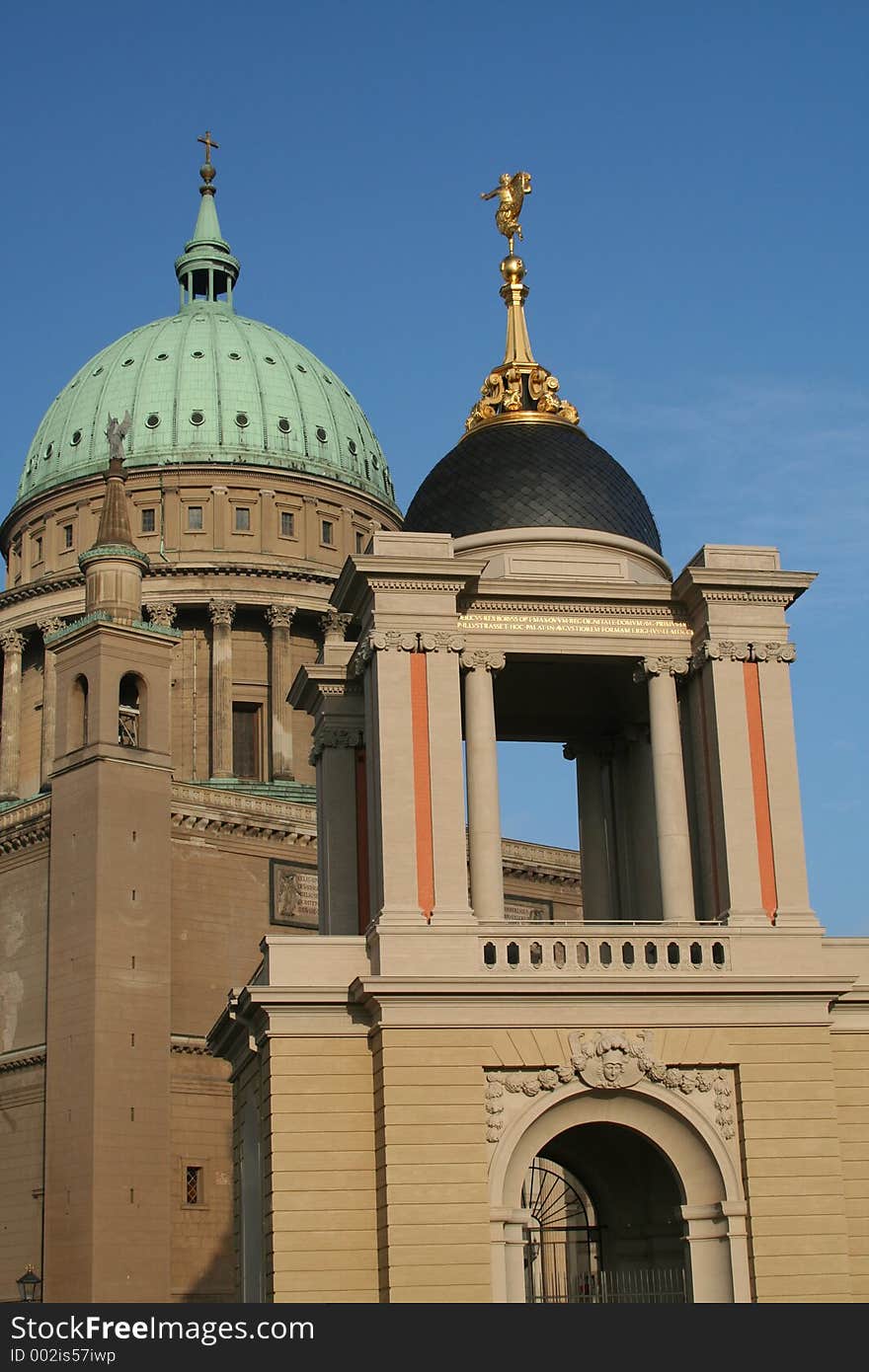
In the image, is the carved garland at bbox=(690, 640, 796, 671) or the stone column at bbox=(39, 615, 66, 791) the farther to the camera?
the stone column at bbox=(39, 615, 66, 791)

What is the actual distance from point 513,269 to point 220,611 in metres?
42.4

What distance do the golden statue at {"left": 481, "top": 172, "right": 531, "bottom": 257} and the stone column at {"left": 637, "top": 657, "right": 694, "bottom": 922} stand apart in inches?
393

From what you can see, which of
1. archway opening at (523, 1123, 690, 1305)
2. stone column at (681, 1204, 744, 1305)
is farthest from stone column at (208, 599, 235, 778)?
stone column at (681, 1204, 744, 1305)

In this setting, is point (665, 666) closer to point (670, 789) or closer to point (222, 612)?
point (670, 789)

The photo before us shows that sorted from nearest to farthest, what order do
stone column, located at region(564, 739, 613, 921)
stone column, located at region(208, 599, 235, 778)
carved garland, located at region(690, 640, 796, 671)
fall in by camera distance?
carved garland, located at region(690, 640, 796, 671), stone column, located at region(564, 739, 613, 921), stone column, located at region(208, 599, 235, 778)

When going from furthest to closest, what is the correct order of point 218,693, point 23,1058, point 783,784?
point 218,693, point 23,1058, point 783,784

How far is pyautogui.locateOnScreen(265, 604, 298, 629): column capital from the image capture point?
265 feet

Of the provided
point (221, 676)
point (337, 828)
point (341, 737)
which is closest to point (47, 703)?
point (221, 676)

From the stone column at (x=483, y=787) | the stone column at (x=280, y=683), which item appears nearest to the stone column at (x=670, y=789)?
the stone column at (x=483, y=787)

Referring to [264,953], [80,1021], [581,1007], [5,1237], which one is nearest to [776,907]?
[581,1007]

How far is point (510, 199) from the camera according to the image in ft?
128

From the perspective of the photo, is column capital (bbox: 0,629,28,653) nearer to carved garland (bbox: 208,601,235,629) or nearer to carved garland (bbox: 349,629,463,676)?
carved garland (bbox: 208,601,235,629)

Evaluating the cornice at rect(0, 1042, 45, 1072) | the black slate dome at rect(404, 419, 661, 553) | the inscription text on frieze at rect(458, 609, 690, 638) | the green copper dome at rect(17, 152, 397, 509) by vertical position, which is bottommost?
the inscription text on frieze at rect(458, 609, 690, 638)

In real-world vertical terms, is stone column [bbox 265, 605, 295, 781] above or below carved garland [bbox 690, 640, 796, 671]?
above
